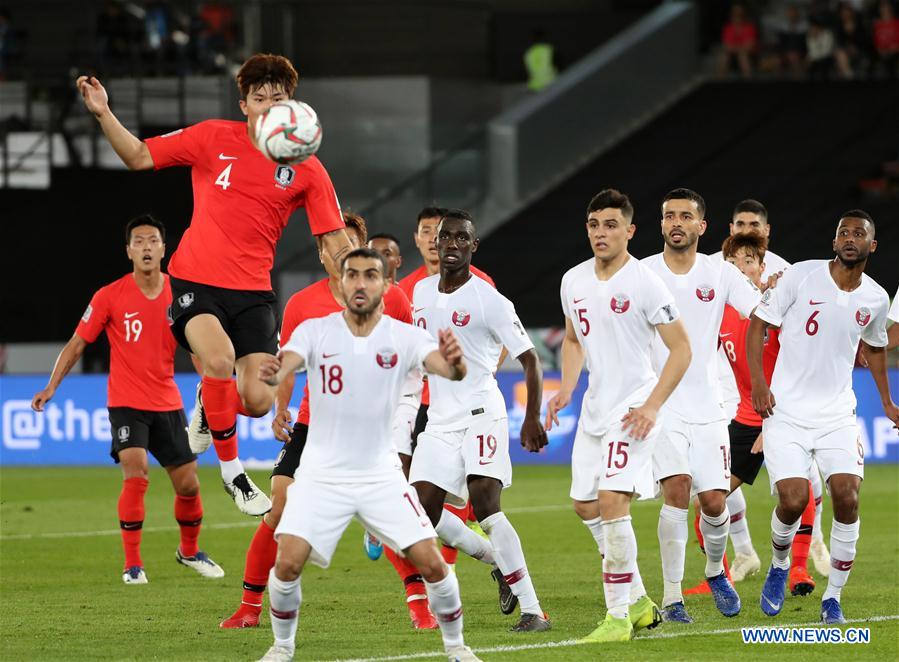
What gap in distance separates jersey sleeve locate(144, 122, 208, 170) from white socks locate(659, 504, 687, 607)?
3.47 meters

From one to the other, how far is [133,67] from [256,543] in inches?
746

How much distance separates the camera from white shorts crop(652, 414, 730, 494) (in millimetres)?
9875

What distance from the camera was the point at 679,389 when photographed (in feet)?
32.9

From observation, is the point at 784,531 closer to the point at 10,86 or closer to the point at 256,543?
the point at 256,543

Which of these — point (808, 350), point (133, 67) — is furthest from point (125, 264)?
point (808, 350)

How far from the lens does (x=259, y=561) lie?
9641mm

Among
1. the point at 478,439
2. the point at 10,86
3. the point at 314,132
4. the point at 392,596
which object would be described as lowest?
the point at 392,596

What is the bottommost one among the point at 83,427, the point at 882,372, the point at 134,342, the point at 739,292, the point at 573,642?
the point at 83,427

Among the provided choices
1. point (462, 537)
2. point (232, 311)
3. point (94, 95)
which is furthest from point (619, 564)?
point (94, 95)

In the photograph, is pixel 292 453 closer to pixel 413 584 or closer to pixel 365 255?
pixel 413 584

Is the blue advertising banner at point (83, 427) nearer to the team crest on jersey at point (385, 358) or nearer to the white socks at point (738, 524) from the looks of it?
the white socks at point (738, 524)

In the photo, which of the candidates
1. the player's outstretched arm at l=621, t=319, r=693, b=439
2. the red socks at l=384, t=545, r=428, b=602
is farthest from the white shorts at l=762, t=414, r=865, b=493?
the red socks at l=384, t=545, r=428, b=602

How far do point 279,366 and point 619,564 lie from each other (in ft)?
7.78

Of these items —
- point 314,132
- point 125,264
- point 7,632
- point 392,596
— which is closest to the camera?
point 314,132
